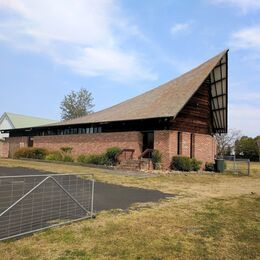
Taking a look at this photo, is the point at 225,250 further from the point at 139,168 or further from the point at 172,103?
the point at 172,103

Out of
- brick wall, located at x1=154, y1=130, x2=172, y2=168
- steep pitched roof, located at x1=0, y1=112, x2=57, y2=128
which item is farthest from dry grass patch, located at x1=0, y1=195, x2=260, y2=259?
steep pitched roof, located at x1=0, y1=112, x2=57, y2=128

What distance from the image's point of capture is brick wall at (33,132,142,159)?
2681 cm

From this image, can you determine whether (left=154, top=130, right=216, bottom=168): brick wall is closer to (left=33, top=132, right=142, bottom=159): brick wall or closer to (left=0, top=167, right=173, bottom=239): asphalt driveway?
(left=33, top=132, right=142, bottom=159): brick wall

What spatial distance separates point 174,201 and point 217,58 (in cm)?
1910

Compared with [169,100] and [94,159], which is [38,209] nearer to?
[94,159]

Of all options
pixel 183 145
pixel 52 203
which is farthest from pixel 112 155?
pixel 52 203

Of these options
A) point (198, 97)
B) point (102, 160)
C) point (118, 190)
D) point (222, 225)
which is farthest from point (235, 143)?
point (222, 225)

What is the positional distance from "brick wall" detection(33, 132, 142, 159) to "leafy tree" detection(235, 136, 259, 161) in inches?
1678

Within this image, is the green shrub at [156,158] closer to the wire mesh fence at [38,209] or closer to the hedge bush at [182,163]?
the hedge bush at [182,163]

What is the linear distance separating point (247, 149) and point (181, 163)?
46191 millimetres

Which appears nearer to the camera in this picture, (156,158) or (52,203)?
(52,203)

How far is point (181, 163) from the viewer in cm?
2461

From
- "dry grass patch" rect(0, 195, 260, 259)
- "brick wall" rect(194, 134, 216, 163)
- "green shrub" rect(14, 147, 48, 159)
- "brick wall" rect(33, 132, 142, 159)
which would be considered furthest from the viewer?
"green shrub" rect(14, 147, 48, 159)

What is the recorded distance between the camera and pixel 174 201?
1120 cm
